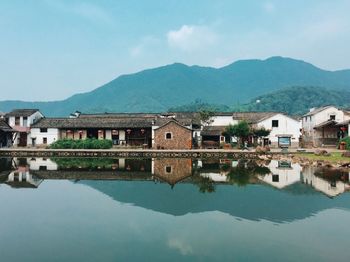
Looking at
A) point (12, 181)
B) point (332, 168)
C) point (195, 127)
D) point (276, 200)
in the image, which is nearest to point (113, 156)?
point (195, 127)

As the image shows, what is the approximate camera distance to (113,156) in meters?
40.8

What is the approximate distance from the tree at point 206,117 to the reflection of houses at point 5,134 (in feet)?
80.1

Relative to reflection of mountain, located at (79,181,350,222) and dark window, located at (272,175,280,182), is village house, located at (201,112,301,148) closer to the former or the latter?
dark window, located at (272,175,280,182)

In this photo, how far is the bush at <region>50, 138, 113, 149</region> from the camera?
147 ft

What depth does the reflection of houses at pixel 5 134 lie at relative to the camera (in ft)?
158

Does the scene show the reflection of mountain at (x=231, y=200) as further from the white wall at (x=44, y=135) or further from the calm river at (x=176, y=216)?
the white wall at (x=44, y=135)

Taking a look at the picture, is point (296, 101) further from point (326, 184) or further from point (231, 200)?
point (231, 200)

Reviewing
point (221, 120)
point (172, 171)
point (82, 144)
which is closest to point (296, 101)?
point (221, 120)

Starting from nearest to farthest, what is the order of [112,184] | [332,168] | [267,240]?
[267,240]
[112,184]
[332,168]

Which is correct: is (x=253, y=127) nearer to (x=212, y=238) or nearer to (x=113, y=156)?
(x=113, y=156)

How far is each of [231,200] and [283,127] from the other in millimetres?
33974

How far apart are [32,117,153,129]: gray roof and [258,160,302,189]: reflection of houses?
21322 mm

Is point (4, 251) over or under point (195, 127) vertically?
under

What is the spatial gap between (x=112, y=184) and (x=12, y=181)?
6.22 m
